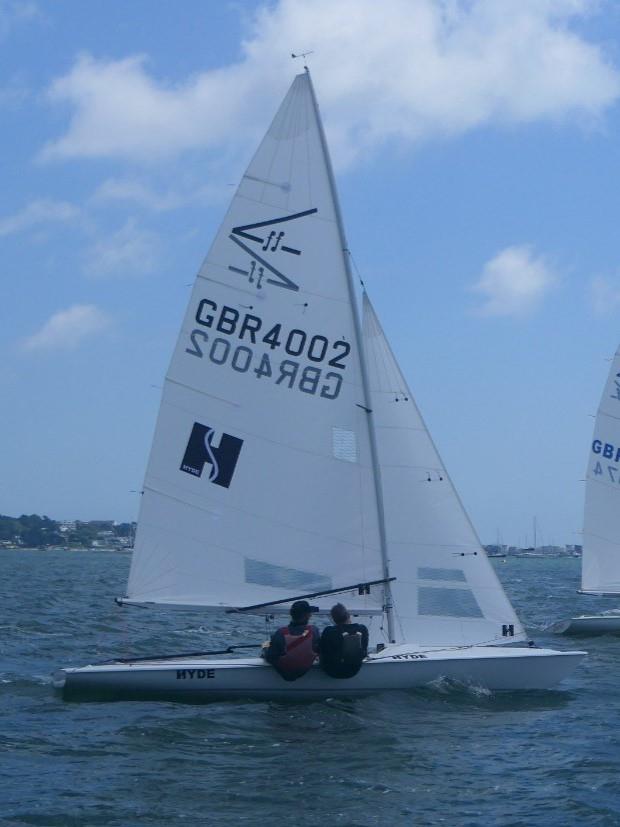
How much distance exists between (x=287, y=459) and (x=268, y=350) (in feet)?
4.19

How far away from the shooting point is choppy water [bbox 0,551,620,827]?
887 cm

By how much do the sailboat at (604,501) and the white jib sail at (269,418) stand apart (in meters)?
10.7

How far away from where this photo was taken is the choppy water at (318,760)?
887cm

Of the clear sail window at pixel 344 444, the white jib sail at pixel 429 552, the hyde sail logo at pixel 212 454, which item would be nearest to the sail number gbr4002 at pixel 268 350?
the clear sail window at pixel 344 444

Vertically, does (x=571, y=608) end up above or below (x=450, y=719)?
above

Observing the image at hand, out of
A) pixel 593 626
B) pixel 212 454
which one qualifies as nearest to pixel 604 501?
pixel 593 626

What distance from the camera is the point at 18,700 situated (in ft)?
43.1

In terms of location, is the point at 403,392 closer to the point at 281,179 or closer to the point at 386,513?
Answer: the point at 386,513

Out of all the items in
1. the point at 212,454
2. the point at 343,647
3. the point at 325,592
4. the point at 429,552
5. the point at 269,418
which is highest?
the point at 269,418

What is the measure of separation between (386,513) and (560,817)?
5314 millimetres

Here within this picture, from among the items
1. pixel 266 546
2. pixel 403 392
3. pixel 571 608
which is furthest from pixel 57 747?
pixel 571 608

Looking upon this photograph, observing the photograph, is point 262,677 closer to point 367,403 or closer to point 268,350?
point 367,403

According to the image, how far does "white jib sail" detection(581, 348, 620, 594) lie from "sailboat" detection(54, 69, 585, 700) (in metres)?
10.1

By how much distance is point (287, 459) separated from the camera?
44.0 ft
